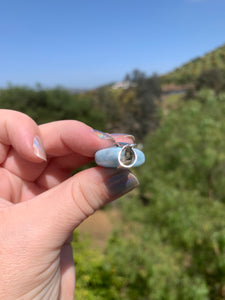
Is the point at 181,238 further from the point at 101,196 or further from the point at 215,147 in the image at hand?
the point at 101,196

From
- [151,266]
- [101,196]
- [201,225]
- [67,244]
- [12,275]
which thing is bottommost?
[151,266]

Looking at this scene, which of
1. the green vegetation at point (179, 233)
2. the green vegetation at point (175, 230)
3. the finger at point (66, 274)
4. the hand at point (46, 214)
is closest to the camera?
the hand at point (46, 214)

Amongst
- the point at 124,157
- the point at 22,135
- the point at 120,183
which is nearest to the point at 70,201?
the point at 120,183

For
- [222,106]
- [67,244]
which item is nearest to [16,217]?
[67,244]

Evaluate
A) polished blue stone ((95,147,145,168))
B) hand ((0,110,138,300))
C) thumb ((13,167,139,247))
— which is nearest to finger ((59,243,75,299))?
hand ((0,110,138,300))

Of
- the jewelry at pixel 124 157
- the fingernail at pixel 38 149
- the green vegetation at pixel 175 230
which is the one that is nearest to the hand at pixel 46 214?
the fingernail at pixel 38 149

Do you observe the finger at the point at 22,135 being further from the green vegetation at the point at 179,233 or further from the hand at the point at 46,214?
the green vegetation at the point at 179,233
